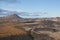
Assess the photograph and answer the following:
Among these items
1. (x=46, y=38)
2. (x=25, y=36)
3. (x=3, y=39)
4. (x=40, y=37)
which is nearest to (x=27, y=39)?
(x=25, y=36)

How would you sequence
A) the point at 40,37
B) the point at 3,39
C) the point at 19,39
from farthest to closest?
the point at 40,37
the point at 19,39
the point at 3,39

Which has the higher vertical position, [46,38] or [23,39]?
[23,39]

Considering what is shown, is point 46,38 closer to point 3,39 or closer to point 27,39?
point 27,39

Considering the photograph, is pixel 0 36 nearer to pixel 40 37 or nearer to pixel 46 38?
pixel 40 37

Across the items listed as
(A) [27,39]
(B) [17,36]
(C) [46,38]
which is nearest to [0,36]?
(B) [17,36]

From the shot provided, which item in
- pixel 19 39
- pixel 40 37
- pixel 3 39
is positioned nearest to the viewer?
pixel 3 39

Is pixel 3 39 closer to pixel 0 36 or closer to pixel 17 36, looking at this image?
pixel 0 36

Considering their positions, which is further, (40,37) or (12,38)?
(40,37)

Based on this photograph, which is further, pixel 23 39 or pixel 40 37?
pixel 40 37

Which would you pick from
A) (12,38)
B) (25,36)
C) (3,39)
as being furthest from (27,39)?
(3,39)
